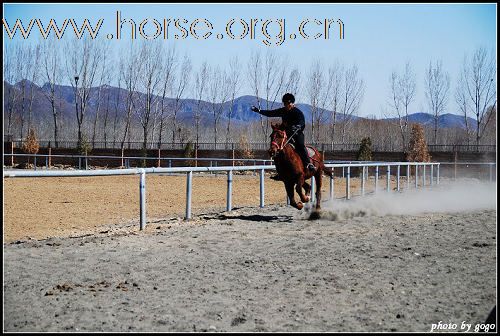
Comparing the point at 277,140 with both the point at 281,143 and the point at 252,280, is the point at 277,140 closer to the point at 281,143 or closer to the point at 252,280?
the point at 281,143

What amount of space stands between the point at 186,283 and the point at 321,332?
1996 mm

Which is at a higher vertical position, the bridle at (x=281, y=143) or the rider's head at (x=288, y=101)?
the rider's head at (x=288, y=101)

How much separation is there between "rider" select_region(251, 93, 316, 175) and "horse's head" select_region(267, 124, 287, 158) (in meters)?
0.22

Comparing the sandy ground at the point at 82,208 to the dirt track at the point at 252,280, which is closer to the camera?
the dirt track at the point at 252,280

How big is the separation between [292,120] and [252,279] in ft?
18.7

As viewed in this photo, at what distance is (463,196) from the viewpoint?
1900 cm

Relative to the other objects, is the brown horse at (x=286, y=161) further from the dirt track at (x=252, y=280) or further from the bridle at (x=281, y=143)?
the dirt track at (x=252, y=280)

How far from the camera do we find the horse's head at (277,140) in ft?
35.4

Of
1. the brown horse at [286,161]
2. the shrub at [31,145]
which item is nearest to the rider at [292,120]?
the brown horse at [286,161]

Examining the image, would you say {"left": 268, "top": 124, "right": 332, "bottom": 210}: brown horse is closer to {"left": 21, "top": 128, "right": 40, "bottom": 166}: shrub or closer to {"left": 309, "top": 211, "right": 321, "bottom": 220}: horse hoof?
{"left": 309, "top": 211, "right": 321, "bottom": 220}: horse hoof

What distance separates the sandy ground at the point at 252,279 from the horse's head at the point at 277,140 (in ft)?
4.57

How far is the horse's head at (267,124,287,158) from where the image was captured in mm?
10796

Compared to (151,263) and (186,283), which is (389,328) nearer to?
(186,283)

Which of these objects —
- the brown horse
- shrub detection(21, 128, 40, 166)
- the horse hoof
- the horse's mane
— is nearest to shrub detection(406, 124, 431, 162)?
shrub detection(21, 128, 40, 166)
